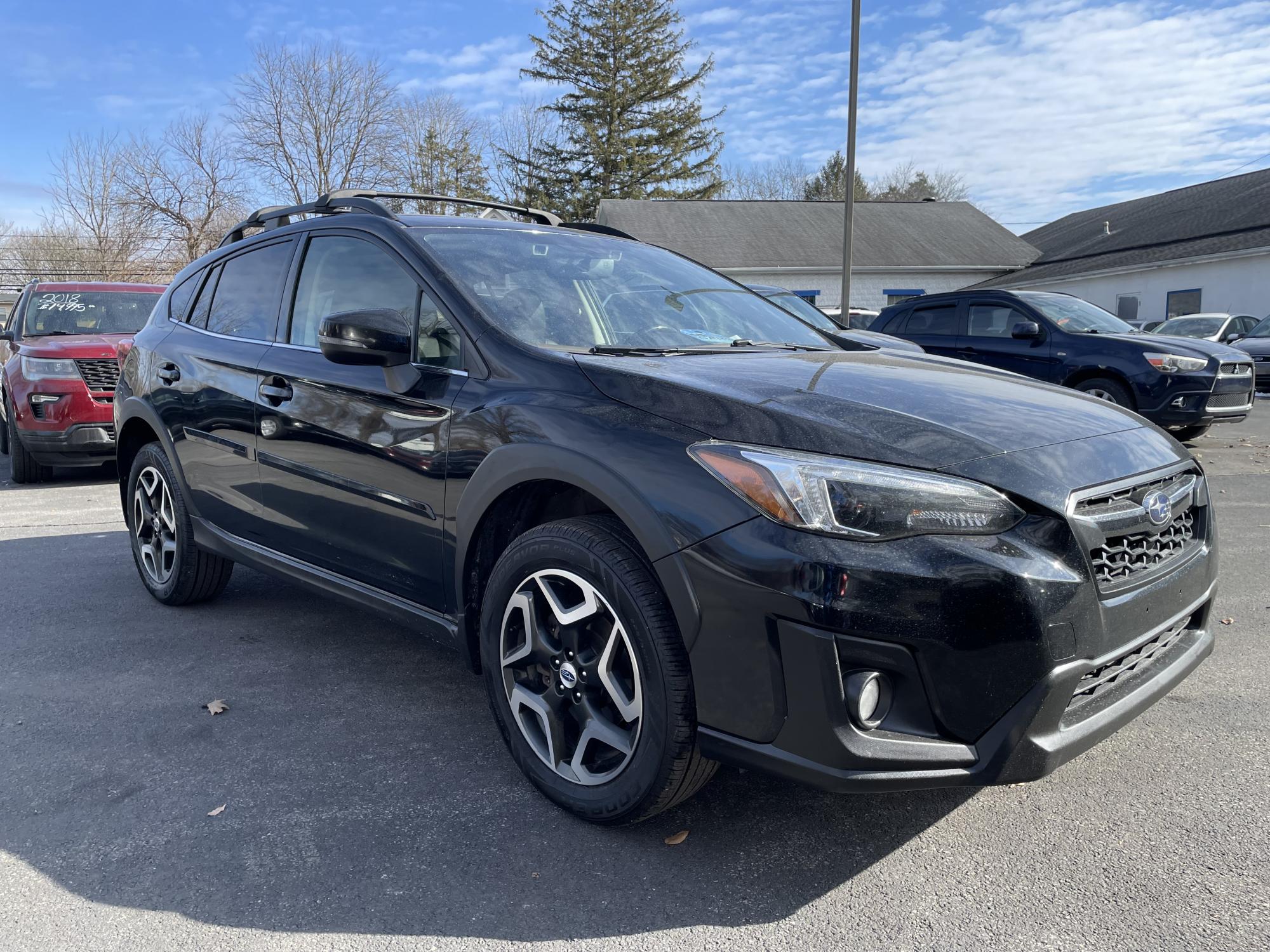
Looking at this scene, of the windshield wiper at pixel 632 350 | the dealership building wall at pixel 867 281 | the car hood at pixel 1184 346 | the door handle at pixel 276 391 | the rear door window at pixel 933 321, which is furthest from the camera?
the dealership building wall at pixel 867 281

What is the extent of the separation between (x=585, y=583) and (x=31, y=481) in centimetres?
860

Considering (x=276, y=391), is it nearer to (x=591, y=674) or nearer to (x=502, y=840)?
(x=591, y=674)

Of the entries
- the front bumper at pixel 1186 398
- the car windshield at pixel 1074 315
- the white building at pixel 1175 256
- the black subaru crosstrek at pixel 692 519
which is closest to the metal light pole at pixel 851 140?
the car windshield at pixel 1074 315

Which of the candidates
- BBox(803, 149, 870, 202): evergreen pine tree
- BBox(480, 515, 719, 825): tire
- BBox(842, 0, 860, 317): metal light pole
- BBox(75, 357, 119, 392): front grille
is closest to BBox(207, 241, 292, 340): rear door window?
BBox(480, 515, 719, 825): tire

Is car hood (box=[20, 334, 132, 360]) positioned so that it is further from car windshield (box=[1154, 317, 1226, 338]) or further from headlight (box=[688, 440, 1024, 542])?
car windshield (box=[1154, 317, 1226, 338])

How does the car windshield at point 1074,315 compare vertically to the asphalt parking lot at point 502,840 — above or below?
above

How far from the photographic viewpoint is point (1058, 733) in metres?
2.12

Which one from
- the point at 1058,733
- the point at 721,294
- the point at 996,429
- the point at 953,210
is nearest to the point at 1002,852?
the point at 1058,733

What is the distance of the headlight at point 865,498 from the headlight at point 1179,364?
805cm

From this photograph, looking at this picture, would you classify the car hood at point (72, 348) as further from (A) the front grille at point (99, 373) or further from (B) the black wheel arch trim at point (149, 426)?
(B) the black wheel arch trim at point (149, 426)

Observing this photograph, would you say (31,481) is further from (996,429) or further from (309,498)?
(996,429)

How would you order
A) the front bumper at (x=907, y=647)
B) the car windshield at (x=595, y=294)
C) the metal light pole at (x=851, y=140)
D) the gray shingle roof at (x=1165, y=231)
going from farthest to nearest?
the gray shingle roof at (x=1165, y=231) → the metal light pole at (x=851, y=140) → the car windshield at (x=595, y=294) → the front bumper at (x=907, y=647)

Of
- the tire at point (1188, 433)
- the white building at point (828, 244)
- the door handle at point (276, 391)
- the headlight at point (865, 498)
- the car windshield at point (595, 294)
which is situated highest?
the white building at point (828, 244)

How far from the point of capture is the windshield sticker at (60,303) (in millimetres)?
9422
